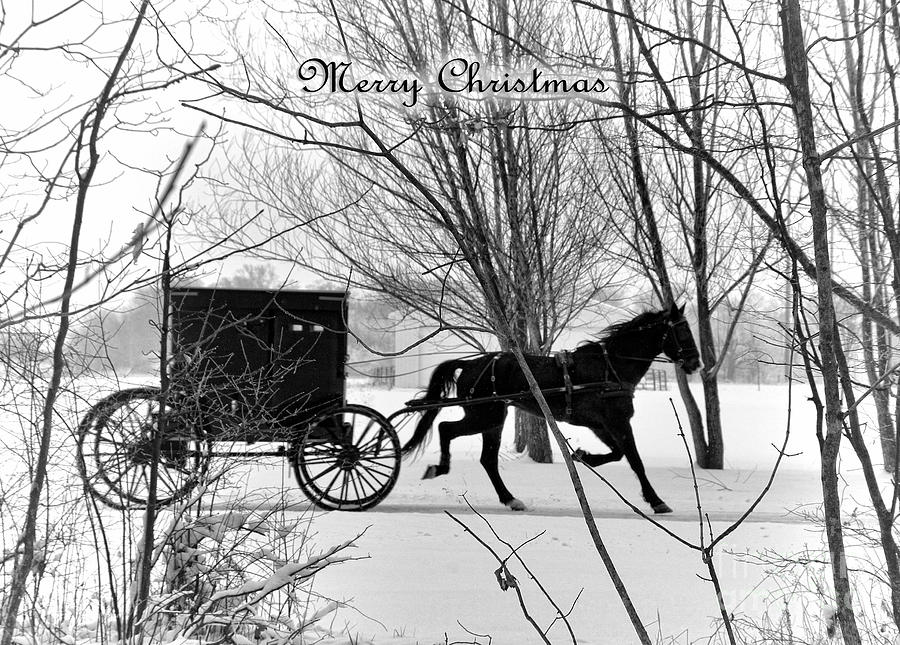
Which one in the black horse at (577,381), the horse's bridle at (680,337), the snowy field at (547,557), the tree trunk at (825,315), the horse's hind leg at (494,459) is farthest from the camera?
the horse's bridle at (680,337)

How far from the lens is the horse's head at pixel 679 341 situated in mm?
6664

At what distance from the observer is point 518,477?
8156 mm

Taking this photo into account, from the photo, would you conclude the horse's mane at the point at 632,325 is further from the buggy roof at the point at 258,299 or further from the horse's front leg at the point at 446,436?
the buggy roof at the point at 258,299

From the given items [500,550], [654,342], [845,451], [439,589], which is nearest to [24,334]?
[439,589]

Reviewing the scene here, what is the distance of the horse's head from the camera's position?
666 cm

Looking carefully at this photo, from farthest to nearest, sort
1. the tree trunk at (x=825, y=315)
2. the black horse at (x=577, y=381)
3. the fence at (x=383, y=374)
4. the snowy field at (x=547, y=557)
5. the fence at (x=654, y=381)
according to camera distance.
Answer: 1. the fence at (x=654, y=381)
2. the fence at (x=383, y=374)
3. the black horse at (x=577, y=381)
4. the snowy field at (x=547, y=557)
5. the tree trunk at (x=825, y=315)

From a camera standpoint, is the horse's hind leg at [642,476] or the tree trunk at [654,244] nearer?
the horse's hind leg at [642,476]

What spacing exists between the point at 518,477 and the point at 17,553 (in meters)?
6.46

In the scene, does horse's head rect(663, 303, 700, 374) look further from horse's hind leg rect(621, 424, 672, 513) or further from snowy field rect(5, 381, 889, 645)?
snowy field rect(5, 381, 889, 645)

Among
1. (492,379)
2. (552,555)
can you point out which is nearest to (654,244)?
(492,379)

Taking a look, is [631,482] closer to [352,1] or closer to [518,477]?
[518,477]

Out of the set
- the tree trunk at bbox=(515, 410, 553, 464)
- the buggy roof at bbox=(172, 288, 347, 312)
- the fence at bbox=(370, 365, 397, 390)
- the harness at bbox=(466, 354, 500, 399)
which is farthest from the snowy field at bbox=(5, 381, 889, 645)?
the buggy roof at bbox=(172, 288, 347, 312)

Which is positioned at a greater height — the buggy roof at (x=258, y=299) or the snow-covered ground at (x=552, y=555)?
the buggy roof at (x=258, y=299)

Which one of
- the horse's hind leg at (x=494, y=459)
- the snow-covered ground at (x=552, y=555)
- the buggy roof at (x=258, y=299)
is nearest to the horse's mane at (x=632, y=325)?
the horse's hind leg at (x=494, y=459)
